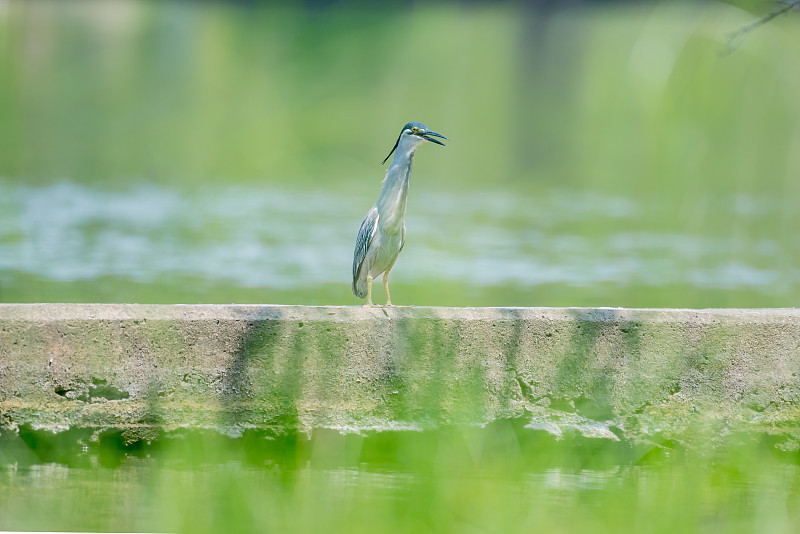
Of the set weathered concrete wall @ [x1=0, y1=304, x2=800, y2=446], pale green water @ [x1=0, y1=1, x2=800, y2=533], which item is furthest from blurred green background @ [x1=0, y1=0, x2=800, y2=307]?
weathered concrete wall @ [x1=0, y1=304, x2=800, y2=446]

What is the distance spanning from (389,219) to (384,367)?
76cm

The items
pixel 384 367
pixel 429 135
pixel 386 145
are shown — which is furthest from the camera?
pixel 429 135

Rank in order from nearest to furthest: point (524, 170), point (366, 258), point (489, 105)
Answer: point (489, 105) → point (366, 258) → point (524, 170)

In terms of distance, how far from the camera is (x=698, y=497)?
195 cm

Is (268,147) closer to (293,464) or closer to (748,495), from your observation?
(748,495)

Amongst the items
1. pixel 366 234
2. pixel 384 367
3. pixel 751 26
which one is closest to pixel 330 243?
pixel 366 234

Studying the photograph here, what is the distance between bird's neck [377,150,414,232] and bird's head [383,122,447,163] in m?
0.06

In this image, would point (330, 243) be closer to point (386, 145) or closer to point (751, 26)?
point (386, 145)

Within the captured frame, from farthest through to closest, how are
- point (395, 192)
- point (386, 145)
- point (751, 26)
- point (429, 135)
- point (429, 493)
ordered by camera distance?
Result: point (395, 192) < point (429, 135) < point (386, 145) < point (429, 493) < point (751, 26)

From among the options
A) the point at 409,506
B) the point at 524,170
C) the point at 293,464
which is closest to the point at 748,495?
the point at 409,506

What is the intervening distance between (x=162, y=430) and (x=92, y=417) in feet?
0.89

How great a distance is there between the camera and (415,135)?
382 cm

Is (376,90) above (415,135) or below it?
below

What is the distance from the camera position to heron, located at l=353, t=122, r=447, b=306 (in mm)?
3877
